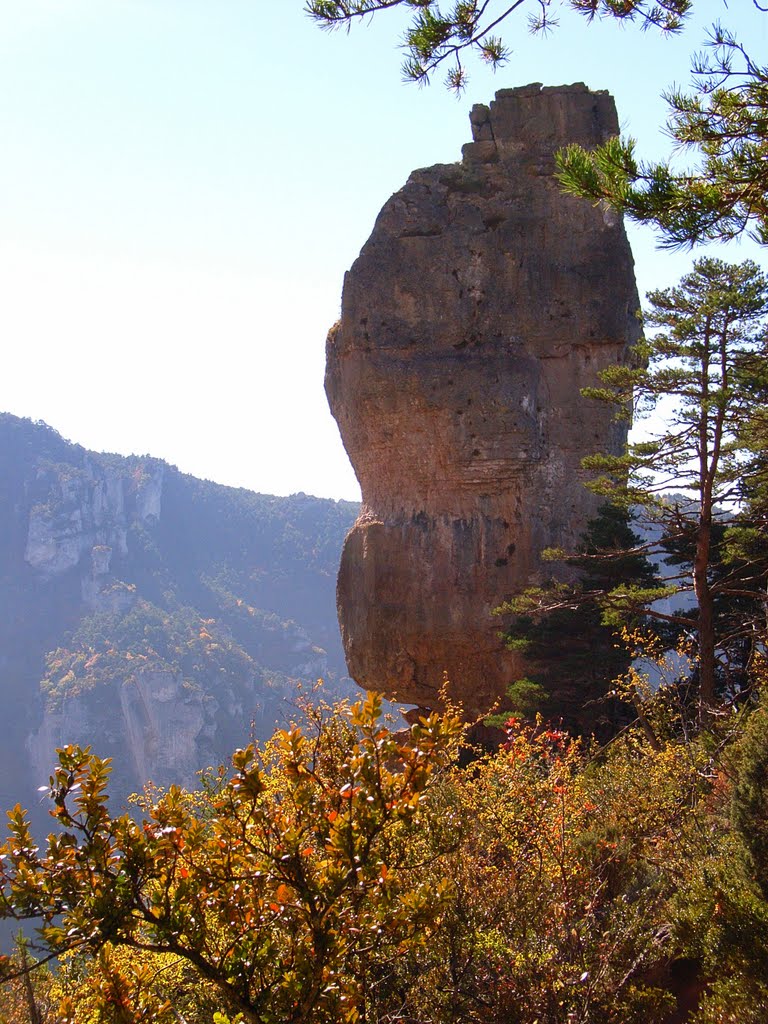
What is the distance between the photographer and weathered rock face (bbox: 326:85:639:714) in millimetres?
18469

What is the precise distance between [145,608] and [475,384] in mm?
66042

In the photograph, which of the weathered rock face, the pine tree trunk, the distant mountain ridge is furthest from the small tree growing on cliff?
the distant mountain ridge

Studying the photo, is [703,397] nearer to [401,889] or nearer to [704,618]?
[704,618]

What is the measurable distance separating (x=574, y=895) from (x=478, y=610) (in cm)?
1219

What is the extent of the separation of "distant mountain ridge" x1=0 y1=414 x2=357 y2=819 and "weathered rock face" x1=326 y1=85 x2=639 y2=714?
A: 48.3m

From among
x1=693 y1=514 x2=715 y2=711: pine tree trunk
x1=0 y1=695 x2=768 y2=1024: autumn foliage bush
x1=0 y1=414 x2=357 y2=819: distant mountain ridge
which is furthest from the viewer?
x1=0 y1=414 x2=357 y2=819: distant mountain ridge

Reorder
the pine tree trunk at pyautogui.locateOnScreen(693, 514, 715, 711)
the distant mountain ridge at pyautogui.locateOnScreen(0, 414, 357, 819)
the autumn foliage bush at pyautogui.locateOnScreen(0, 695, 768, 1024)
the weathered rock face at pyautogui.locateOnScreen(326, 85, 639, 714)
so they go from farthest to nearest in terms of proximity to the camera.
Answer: the distant mountain ridge at pyautogui.locateOnScreen(0, 414, 357, 819), the weathered rock face at pyautogui.locateOnScreen(326, 85, 639, 714), the pine tree trunk at pyautogui.locateOnScreen(693, 514, 715, 711), the autumn foliage bush at pyautogui.locateOnScreen(0, 695, 768, 1024)

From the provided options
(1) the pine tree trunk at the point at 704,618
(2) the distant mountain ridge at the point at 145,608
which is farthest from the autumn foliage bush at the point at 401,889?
(2) the distant mountain ridge at the point at 145,608

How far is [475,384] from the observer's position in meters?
18.6

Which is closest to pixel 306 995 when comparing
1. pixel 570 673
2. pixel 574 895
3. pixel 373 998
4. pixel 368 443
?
pixel 373 998

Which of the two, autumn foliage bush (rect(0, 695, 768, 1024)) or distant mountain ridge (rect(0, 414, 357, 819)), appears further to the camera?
distant mountain ridge (rect(0, 414, 357, 819))

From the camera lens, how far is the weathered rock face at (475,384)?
18469 millimetres

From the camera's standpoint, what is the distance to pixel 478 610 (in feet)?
59.8

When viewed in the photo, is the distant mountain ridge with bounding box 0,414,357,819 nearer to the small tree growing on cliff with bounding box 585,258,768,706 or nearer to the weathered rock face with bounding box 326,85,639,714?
the weathered rock face with bounding box 326,85,639,714
